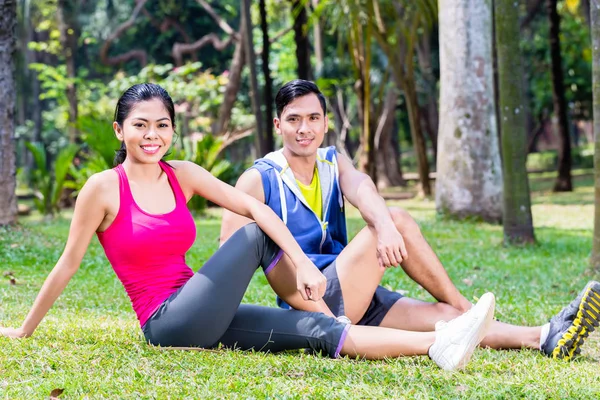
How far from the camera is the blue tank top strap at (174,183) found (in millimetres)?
4102

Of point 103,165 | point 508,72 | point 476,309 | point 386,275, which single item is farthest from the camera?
point 103,165

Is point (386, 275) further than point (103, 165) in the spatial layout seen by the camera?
No

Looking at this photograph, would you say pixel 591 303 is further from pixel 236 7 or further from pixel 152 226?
pixel 236 7

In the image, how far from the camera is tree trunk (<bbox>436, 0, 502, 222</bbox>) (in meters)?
12.5

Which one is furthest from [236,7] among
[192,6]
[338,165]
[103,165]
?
[338,165]

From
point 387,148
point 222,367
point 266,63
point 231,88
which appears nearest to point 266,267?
point 222,367

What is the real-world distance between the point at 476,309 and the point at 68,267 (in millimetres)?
1875

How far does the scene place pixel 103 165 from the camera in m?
13.3

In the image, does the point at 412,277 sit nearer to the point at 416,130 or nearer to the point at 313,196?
the point at 313,196

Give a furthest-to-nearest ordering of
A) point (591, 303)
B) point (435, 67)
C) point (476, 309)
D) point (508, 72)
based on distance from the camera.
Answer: point (435, 67), point (508, 72), point (591, 303), point (476, 309)

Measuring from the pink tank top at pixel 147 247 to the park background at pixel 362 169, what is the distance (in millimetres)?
280

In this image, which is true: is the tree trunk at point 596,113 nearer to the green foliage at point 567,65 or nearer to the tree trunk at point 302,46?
the tree trunk at point 302,46

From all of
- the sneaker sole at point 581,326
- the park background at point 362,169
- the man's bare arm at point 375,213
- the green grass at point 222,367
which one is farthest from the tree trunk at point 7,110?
the sneaker sole at point 581,326

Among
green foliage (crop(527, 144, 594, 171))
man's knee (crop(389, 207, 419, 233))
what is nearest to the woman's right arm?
man's knee (crop(389, 207, 419, 233))
